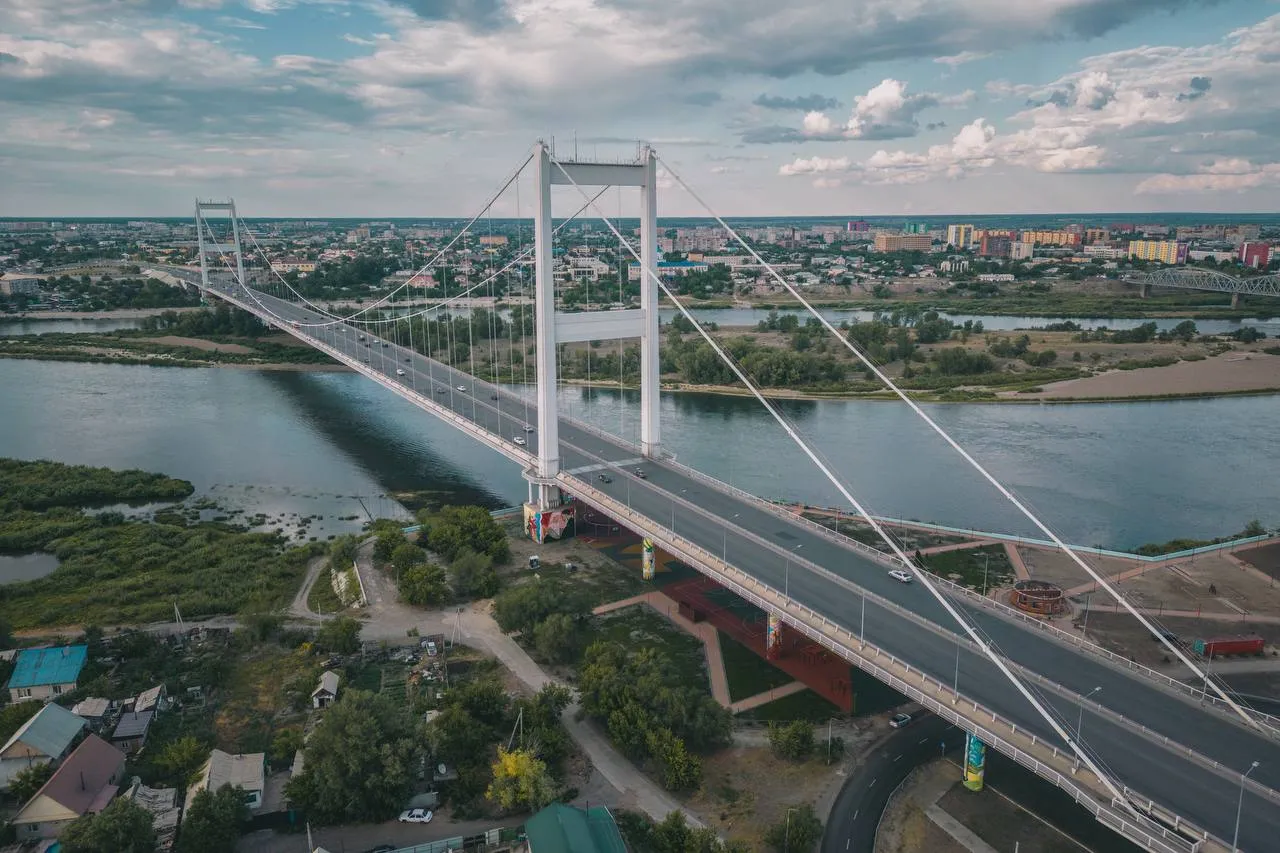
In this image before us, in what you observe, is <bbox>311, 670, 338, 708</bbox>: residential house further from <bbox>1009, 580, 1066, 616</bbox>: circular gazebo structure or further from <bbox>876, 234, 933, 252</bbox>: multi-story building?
<bbox>876, 234, 933, 252</bbox>: multi-story building

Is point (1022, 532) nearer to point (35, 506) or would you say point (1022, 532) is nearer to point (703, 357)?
point (703, 357)

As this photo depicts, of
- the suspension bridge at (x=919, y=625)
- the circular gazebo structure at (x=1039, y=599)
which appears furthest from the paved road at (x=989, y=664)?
the circular gazebo structure at (x=1039, y=599)

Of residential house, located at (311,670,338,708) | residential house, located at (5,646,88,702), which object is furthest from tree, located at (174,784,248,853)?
residential house, located at (5,646,88,702)

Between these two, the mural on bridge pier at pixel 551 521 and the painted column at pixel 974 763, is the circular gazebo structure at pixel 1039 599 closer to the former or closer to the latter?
the painted column at pixel 974 763

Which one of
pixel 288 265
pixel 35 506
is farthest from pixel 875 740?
pixel 288 265

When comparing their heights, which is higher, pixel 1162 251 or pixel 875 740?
pixel 1162 251
